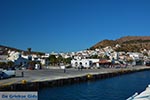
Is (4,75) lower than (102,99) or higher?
higher

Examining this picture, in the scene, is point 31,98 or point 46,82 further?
point 46,82

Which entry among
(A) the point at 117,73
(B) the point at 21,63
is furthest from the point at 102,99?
(B) the point at 21,63

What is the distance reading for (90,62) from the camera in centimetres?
14500

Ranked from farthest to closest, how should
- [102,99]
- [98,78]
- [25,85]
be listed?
[98,78]
[25,85]
[102,99]

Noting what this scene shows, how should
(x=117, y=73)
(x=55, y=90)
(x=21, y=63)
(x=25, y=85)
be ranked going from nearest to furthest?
(x=25, y=85) → (x=55, y=90) → (x=117, y=73) → (x=21, y=63)

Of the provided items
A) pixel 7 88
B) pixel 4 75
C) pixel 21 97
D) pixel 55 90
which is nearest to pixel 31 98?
pixel 21 97

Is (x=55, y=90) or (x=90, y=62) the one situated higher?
(x=90, y=62)

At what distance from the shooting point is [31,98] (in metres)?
15.8

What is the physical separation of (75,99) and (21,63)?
299 feet

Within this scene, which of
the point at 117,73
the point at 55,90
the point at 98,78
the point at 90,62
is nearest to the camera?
the point at 55,90

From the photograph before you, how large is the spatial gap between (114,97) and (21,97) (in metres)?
29.6

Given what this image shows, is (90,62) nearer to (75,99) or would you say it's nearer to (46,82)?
(46,82)

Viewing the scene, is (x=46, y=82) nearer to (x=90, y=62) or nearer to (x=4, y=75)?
(x=4, y=75)

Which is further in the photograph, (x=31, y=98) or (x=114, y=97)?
(x=114, y=97)
